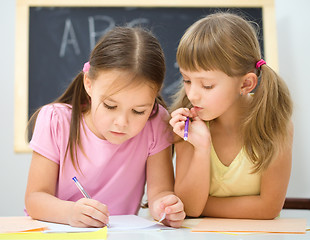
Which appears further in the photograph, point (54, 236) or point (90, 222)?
point (90, 222)

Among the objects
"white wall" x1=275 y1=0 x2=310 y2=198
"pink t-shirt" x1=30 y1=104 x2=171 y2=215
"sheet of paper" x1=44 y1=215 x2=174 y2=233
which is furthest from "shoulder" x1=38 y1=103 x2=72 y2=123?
"white wall" x1=275 y1=0 x2=310 y2=198

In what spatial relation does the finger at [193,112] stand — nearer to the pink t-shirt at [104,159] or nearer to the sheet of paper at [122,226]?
the pink t-shirt at [104,159]

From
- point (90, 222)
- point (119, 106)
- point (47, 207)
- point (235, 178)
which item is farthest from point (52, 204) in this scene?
point (235, 178)

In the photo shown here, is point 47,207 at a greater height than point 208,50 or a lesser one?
lesser

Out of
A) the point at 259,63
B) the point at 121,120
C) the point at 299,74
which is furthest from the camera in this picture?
the point at 299,74

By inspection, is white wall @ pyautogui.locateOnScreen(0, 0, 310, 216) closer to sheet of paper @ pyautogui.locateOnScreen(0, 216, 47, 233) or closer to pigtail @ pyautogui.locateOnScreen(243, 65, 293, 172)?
pigtail @ pyautogui.locateOnScreen(243, 65, 293, 172)

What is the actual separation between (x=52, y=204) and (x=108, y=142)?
26 cm

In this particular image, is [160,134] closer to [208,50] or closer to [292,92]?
[208,50]

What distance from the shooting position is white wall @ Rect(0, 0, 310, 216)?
201cm

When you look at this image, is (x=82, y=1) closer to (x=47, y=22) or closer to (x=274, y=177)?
(x=47, y=22)

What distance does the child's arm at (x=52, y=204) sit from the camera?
852mm

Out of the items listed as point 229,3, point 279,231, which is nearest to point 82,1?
point 229,3

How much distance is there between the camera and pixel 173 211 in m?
0.87

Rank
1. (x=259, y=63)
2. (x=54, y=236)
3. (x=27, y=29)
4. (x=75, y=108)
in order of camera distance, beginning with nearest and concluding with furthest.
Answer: (x=54, y=236) → (x=259, y=63) → (x=75, y=108) → (x=27, y=29)
